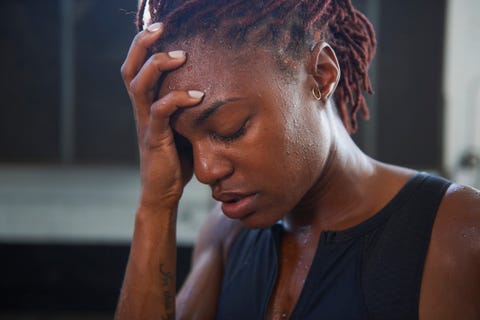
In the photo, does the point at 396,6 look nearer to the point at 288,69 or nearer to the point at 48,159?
the point at 48,159

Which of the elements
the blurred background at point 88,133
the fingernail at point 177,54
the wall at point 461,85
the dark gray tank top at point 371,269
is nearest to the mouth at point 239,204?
the dark gray tank top at point 371,269

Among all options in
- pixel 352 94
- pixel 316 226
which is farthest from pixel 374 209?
pixel 352 94

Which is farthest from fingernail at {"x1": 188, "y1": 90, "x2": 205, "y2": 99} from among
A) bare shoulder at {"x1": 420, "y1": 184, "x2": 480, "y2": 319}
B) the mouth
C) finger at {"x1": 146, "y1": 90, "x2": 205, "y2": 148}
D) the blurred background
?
the blurred background

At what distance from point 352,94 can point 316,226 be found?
1.35 ft

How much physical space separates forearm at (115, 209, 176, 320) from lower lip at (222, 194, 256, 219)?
0.28m

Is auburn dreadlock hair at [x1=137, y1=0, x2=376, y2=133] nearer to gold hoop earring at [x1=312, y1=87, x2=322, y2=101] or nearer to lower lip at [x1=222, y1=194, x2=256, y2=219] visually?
gold hoop earring at [x1=312, y1=87, x2=322, y2=101]

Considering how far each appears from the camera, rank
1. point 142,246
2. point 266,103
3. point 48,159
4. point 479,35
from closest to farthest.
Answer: point 266,103
point 142,246
point 479,35
point 48,159

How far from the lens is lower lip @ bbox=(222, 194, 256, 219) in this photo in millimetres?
1371

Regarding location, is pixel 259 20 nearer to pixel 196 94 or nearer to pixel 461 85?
pixel 196 94

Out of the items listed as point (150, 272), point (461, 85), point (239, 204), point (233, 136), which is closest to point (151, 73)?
point (233, 136)

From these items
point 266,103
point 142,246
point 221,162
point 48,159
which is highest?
point 266,103

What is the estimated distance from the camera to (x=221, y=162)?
52.9 inches

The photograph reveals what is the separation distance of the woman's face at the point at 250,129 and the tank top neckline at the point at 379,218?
0.17m

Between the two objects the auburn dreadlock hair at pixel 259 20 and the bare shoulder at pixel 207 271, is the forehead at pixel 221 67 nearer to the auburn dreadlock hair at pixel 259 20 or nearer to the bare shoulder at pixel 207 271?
the auburn dreadlock hair at pixel 259 20
